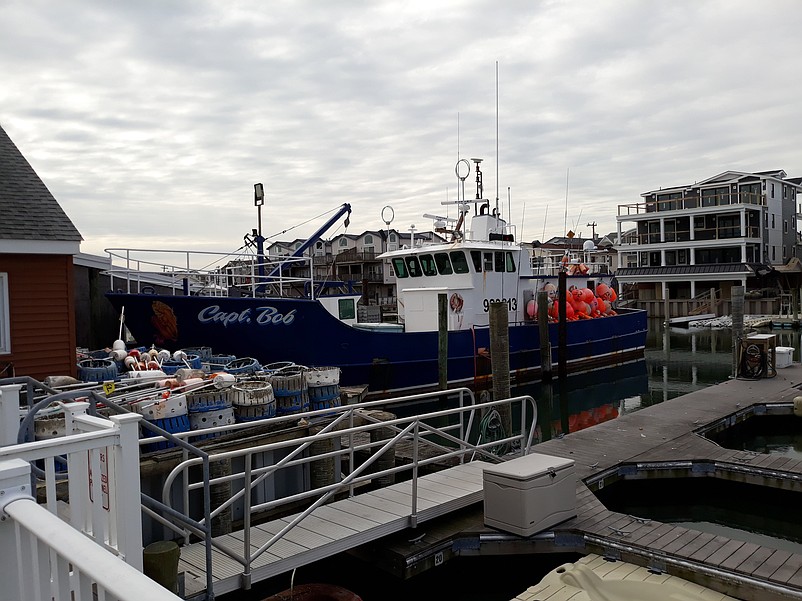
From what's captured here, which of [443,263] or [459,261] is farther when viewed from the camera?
[443,263]

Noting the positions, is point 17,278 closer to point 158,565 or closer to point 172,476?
point 172,476

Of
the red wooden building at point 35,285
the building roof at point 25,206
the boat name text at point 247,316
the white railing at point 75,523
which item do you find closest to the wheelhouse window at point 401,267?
the boat name text at point 247,316

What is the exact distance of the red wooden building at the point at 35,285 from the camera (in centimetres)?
912

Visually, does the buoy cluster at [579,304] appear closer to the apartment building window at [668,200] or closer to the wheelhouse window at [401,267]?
the wheelhouse window at [401,267]

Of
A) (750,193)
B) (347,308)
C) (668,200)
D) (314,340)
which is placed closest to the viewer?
(314,340)

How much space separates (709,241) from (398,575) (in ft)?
153

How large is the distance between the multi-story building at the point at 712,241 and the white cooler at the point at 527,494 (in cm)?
4106

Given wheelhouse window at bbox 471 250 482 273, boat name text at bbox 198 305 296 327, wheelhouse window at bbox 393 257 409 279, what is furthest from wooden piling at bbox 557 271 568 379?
boat name text at bbox 198 305 296 327

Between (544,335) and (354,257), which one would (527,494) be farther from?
(354,257)

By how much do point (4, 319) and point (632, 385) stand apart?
748 inches

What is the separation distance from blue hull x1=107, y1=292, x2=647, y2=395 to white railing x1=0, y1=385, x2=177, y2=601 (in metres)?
11.6

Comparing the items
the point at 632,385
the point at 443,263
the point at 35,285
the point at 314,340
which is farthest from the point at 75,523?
the point at 632,385

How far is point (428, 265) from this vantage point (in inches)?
804

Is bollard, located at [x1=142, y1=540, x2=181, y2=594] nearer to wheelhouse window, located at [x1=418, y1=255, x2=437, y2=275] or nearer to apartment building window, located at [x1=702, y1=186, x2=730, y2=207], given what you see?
wheelhouse window, located at [x1=418, y1=255, x2=437, y2=275]
